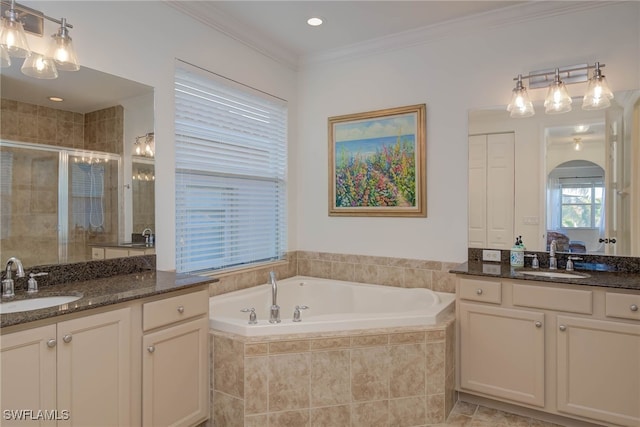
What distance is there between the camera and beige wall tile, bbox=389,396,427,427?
225 centimetres

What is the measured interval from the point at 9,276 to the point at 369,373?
6.23 ft

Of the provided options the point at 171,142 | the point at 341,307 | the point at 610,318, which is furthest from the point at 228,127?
the point at 610,318

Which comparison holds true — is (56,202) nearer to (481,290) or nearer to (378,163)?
(378,163)

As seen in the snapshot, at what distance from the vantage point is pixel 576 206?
263cm

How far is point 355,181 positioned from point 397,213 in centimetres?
49

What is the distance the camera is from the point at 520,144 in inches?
110

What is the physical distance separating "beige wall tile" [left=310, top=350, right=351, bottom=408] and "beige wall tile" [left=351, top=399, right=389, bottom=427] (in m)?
0.09

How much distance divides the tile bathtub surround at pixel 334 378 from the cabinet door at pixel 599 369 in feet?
2.23

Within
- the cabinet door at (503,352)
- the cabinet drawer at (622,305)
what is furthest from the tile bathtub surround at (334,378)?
the cabinet drawer at (622,305)

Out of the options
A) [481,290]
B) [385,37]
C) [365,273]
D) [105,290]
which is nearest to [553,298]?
[481,290]

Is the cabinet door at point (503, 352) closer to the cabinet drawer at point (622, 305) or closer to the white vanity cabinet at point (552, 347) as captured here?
the white vanity cabinet at point (552, 347)

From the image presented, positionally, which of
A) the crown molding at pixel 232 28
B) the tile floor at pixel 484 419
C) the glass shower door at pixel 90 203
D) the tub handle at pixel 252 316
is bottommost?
the tile floor at pixel 484 419

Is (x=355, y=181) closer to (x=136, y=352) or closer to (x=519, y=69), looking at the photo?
(x=519, y=69)

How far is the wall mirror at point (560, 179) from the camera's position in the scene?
2.52 meters
